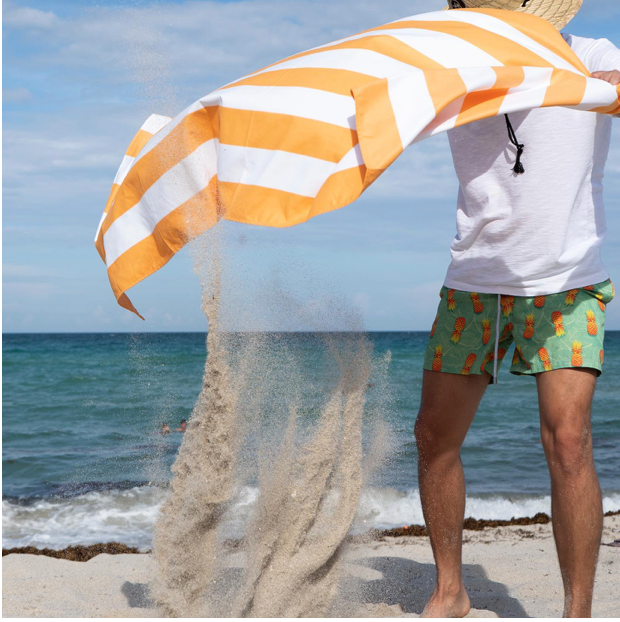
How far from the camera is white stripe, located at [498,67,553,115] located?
1760mm

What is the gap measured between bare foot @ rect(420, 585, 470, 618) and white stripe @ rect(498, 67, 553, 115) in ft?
5.53

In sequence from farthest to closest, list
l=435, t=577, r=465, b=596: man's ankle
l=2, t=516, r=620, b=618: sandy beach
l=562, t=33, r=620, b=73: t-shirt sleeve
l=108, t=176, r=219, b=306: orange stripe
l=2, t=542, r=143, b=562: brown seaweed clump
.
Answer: l=2, t=542, r=143, b=562: brown seaweed clump → l=2, t=516, r=620, b=618: sandy beach → l=435, t=577, r=465, b=596: man's ankle → l=562, t=33, r=620, b=73: t-shirt sleeve → l=108, t=176, r=219, b=306: orange stripe

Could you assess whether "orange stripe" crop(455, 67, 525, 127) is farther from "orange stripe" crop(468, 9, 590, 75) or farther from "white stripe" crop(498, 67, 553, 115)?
"orange stripe" crop(468, 9, 590, 75)

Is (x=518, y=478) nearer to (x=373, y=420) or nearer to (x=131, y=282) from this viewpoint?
(x=373, y=420)

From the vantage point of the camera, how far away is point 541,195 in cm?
207

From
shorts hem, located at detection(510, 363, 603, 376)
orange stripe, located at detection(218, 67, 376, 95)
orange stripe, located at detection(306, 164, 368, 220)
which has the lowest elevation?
shorts hem, located at detection(510, 363, 603, 376)

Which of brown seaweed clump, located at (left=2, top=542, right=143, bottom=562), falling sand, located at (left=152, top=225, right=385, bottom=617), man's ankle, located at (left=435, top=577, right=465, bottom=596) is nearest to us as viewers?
falling sand, located at (left=152, top=225, right=385, bottom=617)

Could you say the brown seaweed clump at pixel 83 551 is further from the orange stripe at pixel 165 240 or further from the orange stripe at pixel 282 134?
the orange stripe at pixel 282 134

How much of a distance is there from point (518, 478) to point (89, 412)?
808cm

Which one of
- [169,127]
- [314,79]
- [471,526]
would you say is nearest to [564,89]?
[314,79]

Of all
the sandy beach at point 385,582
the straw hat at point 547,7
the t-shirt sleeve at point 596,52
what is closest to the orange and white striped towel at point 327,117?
the t-shirt sleeve at point 596,52

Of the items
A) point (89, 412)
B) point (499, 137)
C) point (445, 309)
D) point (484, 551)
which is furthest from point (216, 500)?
point (89, 412)

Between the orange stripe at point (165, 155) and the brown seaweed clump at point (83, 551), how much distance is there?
2836 millimetres

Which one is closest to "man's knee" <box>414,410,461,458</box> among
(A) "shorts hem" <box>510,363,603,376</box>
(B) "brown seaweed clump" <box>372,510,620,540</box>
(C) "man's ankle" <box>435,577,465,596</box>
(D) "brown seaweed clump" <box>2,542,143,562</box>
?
(A) "shorts hem" <box>510,363,603,376</box>
